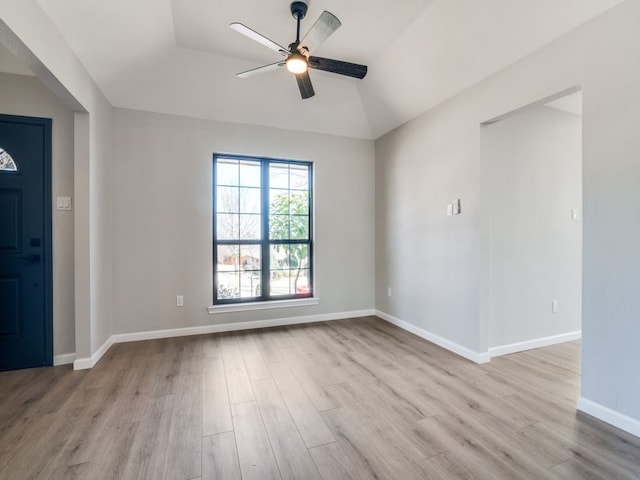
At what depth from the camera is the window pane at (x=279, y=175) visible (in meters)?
3.98

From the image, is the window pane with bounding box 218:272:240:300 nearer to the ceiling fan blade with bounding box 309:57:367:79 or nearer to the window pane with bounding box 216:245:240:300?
the window pane with bounding box 216:245:240:300

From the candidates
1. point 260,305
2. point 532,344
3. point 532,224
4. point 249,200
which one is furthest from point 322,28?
point 532,344

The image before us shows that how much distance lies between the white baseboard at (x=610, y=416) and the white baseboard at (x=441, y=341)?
802mm

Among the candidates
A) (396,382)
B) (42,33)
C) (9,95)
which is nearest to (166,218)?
(9,95)

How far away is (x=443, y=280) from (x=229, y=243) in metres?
2.56

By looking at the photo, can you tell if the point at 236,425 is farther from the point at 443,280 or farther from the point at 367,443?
the point at 443,280

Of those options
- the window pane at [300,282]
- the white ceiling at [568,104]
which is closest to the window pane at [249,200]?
the window pane at [300,282]

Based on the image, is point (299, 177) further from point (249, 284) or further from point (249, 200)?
point (249, 284)

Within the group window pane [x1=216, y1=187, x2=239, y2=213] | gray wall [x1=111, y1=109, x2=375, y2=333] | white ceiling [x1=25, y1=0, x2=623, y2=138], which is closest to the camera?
white ceiling [x1=25, y1=0, x2=623, y2=138]

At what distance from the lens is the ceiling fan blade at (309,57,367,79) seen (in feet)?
8.13

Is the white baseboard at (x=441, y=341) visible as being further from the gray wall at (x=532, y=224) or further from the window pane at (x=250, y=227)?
the window pane at (x=250, y=227)

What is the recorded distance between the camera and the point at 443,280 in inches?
125

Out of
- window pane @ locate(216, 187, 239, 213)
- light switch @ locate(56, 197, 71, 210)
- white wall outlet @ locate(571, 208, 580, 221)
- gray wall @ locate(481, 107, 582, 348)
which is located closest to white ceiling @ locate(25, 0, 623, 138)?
gray wall @ locate(481, 107, 582, 348)

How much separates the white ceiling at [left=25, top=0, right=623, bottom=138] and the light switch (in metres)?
1.15
